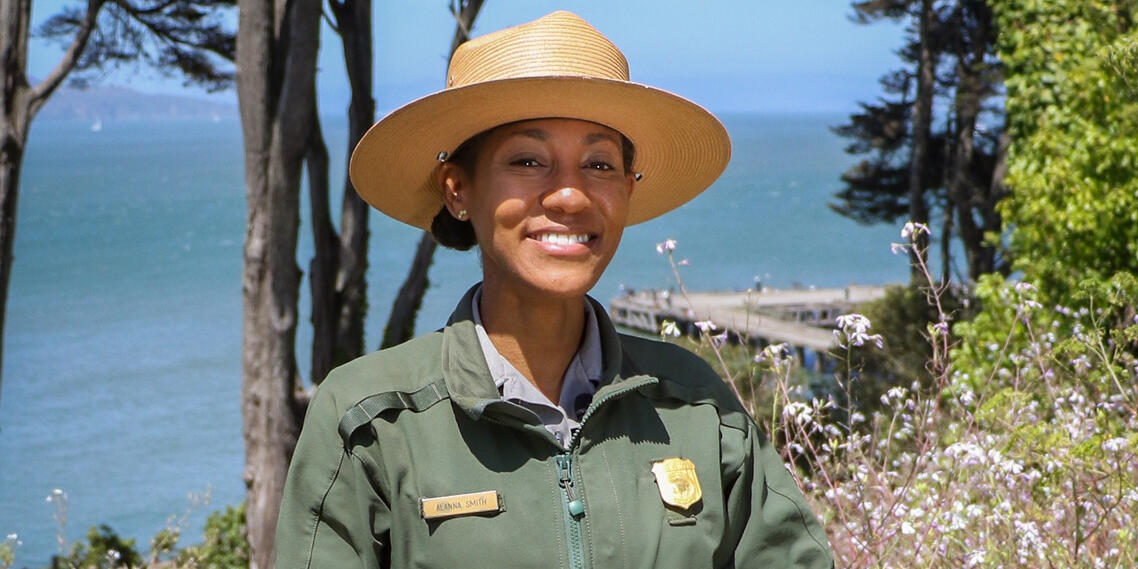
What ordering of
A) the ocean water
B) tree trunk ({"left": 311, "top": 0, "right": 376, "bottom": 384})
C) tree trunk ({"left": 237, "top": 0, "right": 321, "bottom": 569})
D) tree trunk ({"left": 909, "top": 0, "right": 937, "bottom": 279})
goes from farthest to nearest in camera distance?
the ocean water → tree trunk ({"left": 909, "top": 0, "right": 937, "bottom": 279}) → tree trunk ({"left": 311, "top": 0, "right": 376, "bottom": 384}) → tree trunk ({"left": 237, "top": 0, "right": 321, "bottom": 569})

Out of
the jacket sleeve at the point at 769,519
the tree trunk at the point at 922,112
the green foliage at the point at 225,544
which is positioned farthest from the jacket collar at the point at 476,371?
the tree trunk at the point at 922,112

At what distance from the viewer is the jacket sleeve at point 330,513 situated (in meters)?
1.86

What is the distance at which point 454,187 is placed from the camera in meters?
2.18

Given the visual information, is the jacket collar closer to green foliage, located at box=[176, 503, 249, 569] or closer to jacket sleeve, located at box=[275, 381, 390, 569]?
jacket sleeve, located at box=[275, 381, 390, 569]

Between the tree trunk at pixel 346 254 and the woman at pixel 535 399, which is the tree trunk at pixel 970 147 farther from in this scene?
the woman at pixel 535 399

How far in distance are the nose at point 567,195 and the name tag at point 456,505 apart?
46 centimetres

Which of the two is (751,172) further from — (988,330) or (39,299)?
(988,330)

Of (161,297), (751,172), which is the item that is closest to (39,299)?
(161,297)

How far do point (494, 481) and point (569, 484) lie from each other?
0.11m

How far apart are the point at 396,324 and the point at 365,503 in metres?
5.69

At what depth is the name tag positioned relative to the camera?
6.13 ft

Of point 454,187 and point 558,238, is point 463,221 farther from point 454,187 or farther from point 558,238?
point 558,238

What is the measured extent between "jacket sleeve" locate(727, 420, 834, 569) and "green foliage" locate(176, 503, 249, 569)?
6.17m

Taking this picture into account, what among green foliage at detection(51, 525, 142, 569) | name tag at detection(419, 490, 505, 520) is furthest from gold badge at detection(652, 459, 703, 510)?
green foliage at detection(51, 525, 142, 569)
